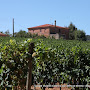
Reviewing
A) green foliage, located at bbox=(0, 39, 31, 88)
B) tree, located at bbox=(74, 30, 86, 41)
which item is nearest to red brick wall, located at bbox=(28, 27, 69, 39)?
tree, located at bbox=(74, 30, 86, 41)

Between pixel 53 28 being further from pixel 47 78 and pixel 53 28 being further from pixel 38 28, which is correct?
pixel 47 78

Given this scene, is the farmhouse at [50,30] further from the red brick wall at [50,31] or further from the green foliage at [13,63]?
the green foliage at [13,63]

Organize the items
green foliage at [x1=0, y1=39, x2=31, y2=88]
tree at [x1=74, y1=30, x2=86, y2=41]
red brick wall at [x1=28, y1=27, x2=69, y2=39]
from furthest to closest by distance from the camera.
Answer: red brick wall at [x1=28, y1=27, x2=69, y2=39]
tree at [x1=74, y1=30, x2=86, y2=41]
green foliage at [x1=0, y1=39, x2=31, y2=88]

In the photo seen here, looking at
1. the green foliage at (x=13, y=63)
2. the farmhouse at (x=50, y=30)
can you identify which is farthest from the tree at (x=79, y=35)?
the green foliage at (x=13, y=63)

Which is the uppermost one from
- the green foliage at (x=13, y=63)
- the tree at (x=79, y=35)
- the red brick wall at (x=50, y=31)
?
the red brick wall at (x=50, y=31)

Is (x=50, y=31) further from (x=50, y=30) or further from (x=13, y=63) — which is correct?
(x=13, y=63)

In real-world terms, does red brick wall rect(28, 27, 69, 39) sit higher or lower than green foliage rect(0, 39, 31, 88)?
higher

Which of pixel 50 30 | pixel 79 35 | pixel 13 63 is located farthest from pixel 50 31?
pixel 13 63

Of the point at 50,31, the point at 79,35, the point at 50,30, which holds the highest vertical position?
the point at 50,30

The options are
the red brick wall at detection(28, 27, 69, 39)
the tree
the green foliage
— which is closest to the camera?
the green foliage

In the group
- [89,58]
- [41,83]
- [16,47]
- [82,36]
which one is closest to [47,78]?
[41,83]

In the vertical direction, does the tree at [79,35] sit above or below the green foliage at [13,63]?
above

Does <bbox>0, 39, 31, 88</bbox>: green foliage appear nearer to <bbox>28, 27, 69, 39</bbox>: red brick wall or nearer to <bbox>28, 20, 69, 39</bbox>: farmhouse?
<bbox>28, 20, 69, 39</bbox>: farmhouse

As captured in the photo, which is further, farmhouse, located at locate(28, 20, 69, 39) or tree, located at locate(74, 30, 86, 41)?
farmhouse, located at locate(28, 20, 69, 39)
